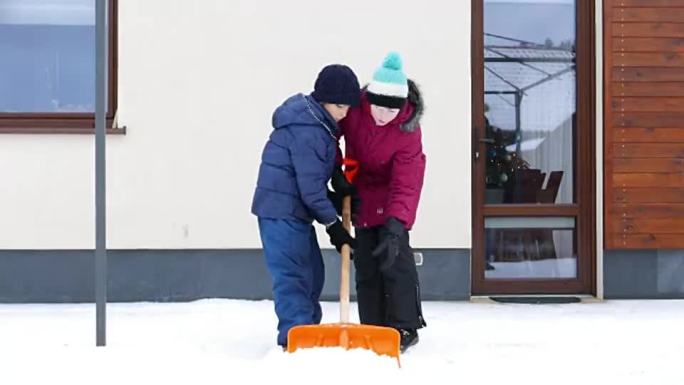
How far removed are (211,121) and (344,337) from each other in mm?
2644

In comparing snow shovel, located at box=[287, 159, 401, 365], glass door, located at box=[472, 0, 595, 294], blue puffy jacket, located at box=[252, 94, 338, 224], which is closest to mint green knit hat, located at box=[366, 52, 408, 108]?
blue puffy jacket, located at box=[252, 94, 338, 224]

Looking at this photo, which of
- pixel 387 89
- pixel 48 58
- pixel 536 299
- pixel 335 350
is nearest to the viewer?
pixel 335 350

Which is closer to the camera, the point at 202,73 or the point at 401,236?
the point at 401,236

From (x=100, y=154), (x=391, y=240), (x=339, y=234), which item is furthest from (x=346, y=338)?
(x=100, y=154)

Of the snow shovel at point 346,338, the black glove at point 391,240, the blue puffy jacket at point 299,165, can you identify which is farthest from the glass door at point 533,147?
the snow shovel at point 346,338

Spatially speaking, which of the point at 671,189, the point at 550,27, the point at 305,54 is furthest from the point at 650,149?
the point at 305,54

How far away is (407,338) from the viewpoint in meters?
4.80

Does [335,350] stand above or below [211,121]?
below

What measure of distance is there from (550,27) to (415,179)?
284cm

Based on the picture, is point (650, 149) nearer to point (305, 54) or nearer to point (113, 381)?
point (305, 54)

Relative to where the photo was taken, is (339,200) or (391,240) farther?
(339,200)

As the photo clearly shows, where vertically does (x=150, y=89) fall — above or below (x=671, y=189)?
above

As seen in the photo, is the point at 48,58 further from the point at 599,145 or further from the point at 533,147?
the point at 599,145

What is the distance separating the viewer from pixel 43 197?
6.29m
